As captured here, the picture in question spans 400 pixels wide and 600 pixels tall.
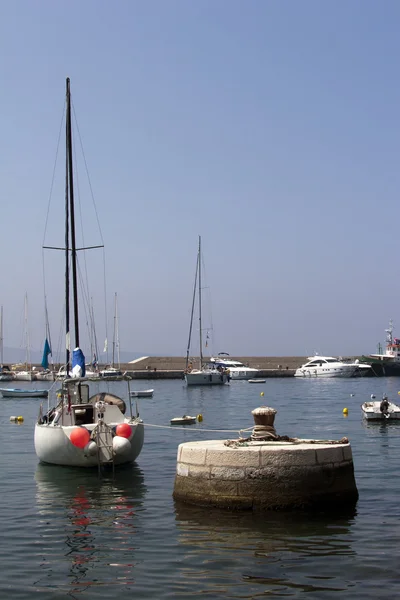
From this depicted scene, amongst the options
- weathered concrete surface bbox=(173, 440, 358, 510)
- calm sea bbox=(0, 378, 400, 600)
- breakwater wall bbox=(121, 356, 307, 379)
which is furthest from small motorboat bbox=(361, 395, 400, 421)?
breakwater wall bbox=(121, 356, 307, 379)

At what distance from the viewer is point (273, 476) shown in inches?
646

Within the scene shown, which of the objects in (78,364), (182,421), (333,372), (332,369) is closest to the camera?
(78,364)

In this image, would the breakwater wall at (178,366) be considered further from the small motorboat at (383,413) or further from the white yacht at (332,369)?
the small motorboat at (383,413)

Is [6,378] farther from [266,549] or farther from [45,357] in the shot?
[266,549]

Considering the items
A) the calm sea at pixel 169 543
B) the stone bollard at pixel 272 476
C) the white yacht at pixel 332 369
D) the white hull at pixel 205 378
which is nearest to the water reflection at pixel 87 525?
the calm sea at pixel 169 543

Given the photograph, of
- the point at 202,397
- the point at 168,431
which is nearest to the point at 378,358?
the point at 202,397

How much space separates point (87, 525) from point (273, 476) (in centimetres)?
411

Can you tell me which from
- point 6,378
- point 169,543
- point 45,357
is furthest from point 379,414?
point 6,378

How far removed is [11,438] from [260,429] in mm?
21250

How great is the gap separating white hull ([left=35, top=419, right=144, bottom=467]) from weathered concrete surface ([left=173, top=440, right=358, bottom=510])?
7.29 metres

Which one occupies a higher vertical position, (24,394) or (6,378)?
(6,378)

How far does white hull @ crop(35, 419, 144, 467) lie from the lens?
2397 centimetres

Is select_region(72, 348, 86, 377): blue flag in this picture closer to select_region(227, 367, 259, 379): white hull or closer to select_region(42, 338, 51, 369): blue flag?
select_region(42, 338, 51, 369): blue flag

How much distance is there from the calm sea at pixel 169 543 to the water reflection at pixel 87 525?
0.02m
